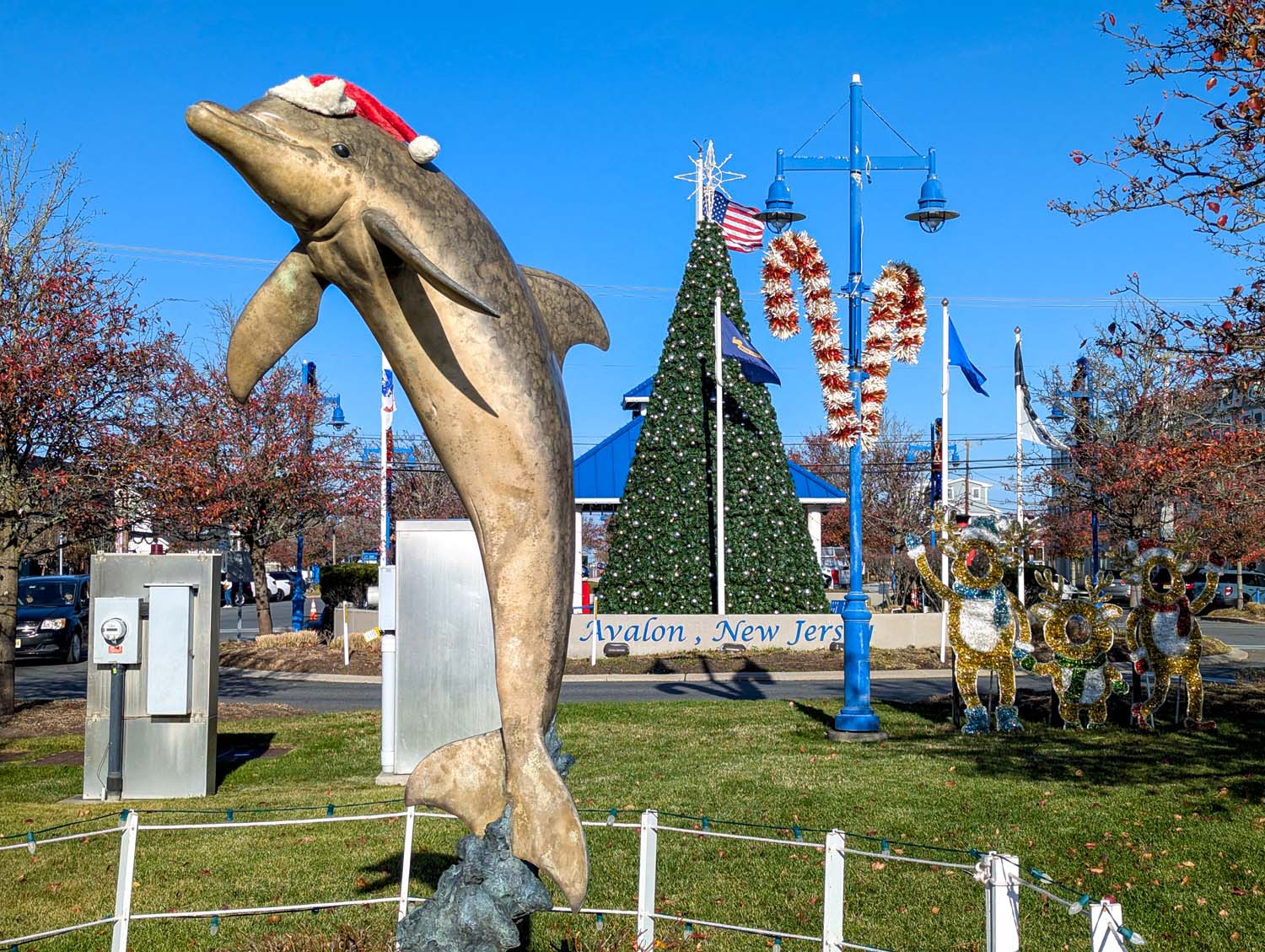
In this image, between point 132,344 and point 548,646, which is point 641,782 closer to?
point 548,646

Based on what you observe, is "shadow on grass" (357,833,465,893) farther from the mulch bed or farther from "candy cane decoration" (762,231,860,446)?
the mulch bed

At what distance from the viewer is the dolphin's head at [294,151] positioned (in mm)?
3572

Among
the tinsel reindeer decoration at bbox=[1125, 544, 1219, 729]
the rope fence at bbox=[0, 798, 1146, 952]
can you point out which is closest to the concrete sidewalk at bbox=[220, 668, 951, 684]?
the tinsel reindeer decoration at bbox=[1125, 544, 1219, 729]

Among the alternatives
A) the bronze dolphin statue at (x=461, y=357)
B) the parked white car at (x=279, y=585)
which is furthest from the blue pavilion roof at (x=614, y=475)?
the parked white car at (x=279, y=585)

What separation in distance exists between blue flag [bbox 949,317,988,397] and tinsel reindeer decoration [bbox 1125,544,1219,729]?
39.3ft

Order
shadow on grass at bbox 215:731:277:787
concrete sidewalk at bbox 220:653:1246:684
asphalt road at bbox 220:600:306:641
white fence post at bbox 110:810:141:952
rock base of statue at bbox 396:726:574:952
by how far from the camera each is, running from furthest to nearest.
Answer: asphalt road at bbox 220:600:306:641 < concrete sidewalk at bbox 220:653:1246:684 < shadow on grass at bbox 215:731:277:787 < white fence post at bbox 110:810:141:952 < rock base of statue at bbox 396:726:574:952

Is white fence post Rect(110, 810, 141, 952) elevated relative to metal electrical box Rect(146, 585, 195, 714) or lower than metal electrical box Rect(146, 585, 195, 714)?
lower

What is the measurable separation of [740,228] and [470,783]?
21710mm

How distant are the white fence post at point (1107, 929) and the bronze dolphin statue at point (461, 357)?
1.74 m

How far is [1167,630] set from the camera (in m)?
13.8

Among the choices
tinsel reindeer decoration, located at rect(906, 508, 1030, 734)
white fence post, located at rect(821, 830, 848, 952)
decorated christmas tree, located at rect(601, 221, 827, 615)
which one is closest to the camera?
white fence post, located at rect(821, 830, 848, 952)

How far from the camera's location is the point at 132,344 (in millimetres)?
15336

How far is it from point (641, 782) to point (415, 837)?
106 inches

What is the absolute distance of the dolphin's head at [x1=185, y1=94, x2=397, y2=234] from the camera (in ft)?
11.7
